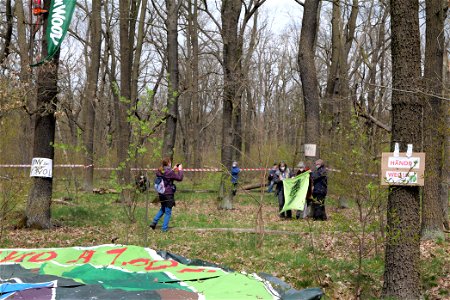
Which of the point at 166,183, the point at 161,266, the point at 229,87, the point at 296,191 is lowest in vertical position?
the point at 161,266

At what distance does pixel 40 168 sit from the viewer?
11.5m

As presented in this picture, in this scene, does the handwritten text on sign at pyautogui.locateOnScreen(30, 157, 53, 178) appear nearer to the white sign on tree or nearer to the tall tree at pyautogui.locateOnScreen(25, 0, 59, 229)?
the tall tree at pyautogui.locateOnScreen(25, 0, 59, 229)

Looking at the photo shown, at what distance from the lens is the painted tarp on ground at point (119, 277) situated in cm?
611

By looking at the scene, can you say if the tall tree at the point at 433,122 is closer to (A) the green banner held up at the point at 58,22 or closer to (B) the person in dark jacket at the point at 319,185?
(B) the person in dark jacket at the point at 319,185

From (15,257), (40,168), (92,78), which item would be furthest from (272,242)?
(92,78)

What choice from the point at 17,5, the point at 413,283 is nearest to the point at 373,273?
the point at 413,283

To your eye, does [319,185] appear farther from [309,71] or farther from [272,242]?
[272,242]

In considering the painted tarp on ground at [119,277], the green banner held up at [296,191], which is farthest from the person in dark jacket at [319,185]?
the painted tarp on ground at [119,277]

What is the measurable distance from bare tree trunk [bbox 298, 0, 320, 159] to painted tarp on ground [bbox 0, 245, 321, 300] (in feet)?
24.7

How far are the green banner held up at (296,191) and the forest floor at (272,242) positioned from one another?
0.67 metres

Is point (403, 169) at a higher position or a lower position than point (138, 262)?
higher

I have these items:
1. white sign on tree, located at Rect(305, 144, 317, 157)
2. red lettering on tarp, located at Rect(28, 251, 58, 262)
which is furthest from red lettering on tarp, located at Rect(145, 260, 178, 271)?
white sign on tree, located at Rect(305, 144, 317, 157)

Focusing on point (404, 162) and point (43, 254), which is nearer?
point (404, 162)

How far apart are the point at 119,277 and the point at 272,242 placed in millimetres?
4473
